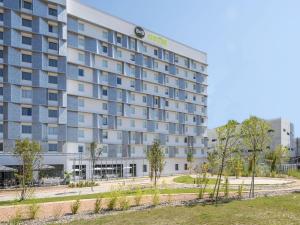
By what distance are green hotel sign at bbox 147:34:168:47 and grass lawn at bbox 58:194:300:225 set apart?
68943 millimetres

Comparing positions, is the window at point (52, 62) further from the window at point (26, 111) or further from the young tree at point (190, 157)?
the young tree at point (190, 157)

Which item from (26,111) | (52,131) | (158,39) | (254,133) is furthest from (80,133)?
(254,133)

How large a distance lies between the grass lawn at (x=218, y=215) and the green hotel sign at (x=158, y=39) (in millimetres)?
68943

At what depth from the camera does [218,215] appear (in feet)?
72.3

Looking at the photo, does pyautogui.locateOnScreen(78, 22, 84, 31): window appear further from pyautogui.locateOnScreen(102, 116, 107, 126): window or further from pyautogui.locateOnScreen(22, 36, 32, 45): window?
pyautogui.locateOnScreen(102, 116, 107, 126): window

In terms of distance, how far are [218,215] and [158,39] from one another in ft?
247

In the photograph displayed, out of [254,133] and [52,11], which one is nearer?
[254,133]

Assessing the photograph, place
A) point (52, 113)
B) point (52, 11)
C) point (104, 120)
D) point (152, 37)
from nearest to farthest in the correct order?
point (52, 113), point (52, 11), point (104, 120), point (152, 37)

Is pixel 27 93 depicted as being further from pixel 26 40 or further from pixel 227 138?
pixel 227 138

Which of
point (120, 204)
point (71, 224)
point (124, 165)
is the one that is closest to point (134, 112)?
point (124, 165)

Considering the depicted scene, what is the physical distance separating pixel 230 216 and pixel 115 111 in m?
61.0

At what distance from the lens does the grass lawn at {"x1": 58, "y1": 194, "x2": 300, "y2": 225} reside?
67.0 ft

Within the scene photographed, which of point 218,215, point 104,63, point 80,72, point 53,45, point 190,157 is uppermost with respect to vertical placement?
point 53,45

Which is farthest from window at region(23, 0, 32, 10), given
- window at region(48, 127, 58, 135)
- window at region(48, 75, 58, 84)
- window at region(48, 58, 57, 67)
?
window at region(48, 127, 58, 135)
